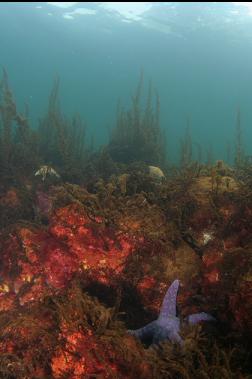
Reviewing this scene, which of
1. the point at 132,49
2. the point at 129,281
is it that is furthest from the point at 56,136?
the point at 132,49

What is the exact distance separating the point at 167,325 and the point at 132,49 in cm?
5795

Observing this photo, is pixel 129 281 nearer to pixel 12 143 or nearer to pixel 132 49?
pixel 12 143

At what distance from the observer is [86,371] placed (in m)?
3.15

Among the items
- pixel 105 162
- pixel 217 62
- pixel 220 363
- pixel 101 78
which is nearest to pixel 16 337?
pixel 220 363

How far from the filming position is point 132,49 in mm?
56031

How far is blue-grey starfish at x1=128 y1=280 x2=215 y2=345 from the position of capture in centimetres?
344

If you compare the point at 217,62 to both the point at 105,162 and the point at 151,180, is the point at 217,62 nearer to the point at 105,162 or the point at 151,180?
the point at 105,162

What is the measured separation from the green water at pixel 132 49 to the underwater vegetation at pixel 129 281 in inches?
495

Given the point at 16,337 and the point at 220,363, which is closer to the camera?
the point at 220,363

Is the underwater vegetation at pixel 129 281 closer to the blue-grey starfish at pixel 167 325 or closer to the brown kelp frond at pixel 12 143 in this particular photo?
the blue-grey starfish at pixel 167 325

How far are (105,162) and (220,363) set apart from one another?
9506 mm

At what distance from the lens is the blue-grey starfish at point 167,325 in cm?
344

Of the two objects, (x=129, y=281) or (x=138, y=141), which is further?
(x=138, y=141)

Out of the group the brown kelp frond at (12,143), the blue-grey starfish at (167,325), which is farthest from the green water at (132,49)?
the blue-grey starfish at (167,325)
